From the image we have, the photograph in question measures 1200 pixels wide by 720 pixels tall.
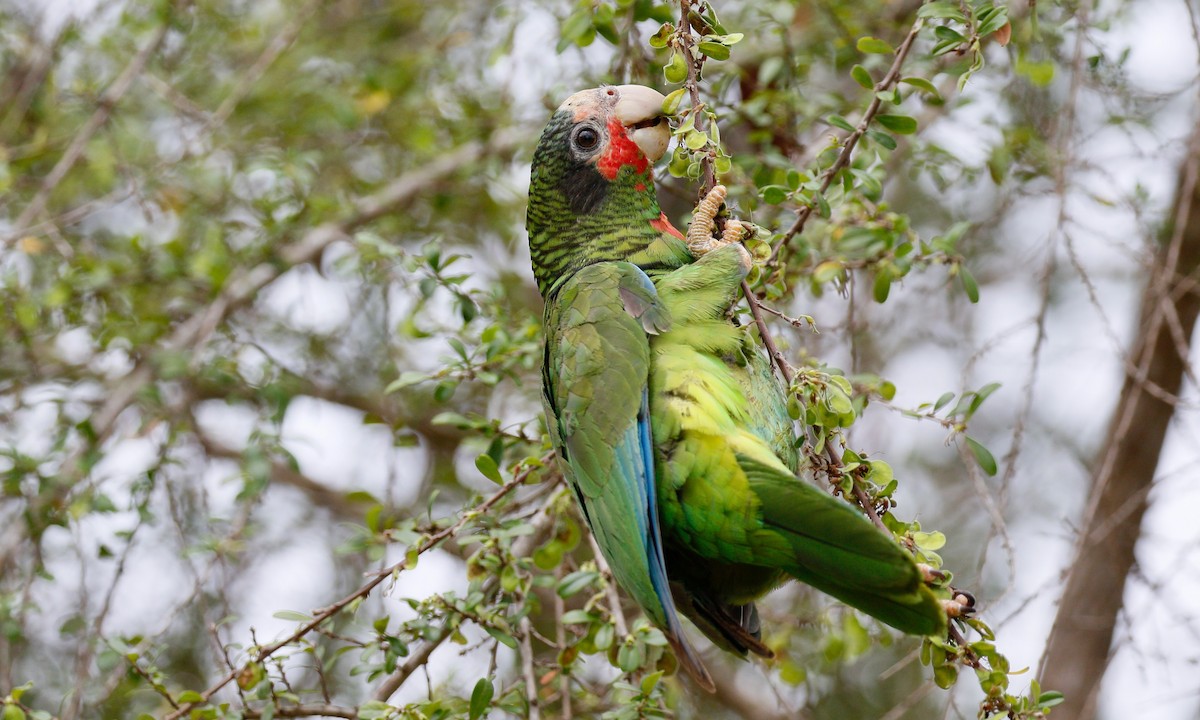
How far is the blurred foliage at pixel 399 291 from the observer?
91.0 inches

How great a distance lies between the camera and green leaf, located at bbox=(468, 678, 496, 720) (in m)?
2.25

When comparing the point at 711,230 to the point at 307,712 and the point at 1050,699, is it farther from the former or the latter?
the point at 307,712

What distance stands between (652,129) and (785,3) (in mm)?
951

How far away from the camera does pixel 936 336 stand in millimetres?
A: 4785

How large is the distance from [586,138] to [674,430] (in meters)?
0.84

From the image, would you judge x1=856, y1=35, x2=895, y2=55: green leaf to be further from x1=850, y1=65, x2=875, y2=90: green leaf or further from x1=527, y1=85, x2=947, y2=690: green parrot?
x1=527, y1=85, x2=947, y2=690: green parrot

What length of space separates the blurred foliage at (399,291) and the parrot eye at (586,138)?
27 cm

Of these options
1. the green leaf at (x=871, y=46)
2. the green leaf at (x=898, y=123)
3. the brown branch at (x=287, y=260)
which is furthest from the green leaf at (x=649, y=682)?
the brown branch at (x=287, y=260)

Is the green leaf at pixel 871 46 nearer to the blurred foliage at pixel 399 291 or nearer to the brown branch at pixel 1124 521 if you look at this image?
the blurred foliage at pixel 399 291

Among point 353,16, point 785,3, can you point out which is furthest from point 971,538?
point 353,16

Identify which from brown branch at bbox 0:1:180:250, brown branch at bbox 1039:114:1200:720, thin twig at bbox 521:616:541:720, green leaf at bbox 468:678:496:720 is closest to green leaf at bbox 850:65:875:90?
thin twig at bbox 521:616:541:720

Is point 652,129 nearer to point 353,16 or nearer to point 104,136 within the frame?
point 104,136

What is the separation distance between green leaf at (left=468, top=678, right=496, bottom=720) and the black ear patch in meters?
1.09

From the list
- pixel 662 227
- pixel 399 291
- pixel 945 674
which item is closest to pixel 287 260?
pixel 399 291
